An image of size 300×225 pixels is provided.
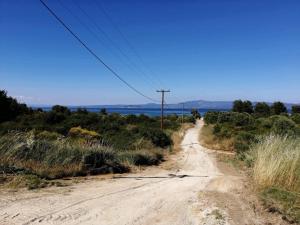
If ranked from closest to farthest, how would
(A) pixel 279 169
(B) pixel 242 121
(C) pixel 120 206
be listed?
1. (C) pixel 120 206
2. (A) pixel 279 169
3. (B) pixel 242 121

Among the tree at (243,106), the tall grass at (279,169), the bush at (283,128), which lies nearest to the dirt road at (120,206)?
the tall grass at (279,169)

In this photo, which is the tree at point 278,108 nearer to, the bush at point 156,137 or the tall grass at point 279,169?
the bush at point 156,137

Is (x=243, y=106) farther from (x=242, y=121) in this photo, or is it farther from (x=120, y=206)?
(x=120, y=206)

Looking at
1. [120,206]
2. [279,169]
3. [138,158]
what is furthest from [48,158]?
[279,169]

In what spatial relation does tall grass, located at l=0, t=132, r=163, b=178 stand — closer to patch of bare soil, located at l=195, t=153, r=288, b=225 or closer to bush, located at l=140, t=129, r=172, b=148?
patch of bare soil, located at l=195, t=153, r=288, b=225

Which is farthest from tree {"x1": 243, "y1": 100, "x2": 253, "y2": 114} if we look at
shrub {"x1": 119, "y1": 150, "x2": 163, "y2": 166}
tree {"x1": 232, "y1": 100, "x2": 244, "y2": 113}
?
shrub {"x1": 119, "y1": 150, "x2": 163, "y2": 166}

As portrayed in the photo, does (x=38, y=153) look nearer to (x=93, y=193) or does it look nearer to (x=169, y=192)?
(x=93, y=193)

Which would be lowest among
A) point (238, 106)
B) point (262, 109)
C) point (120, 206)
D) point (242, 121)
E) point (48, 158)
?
point (242, 121)

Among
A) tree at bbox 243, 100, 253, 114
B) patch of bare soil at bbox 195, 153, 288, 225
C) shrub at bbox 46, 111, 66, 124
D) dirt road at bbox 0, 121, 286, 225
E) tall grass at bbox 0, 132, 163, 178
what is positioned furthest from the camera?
tree at bbox 243, 100, 253, 114

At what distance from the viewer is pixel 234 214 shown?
25.0ft

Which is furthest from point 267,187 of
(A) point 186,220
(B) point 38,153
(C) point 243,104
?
(C) point 243,104

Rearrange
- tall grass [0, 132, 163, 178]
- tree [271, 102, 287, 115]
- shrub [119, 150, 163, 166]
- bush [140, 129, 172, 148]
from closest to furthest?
tall grass [0, 132, 163, 178], shrub [119, 150, 163, 166], bush [140, 129, 172, 148], tree [271, 102, 287, 115]

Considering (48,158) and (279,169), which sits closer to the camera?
(279,169)

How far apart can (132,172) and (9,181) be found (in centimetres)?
570
